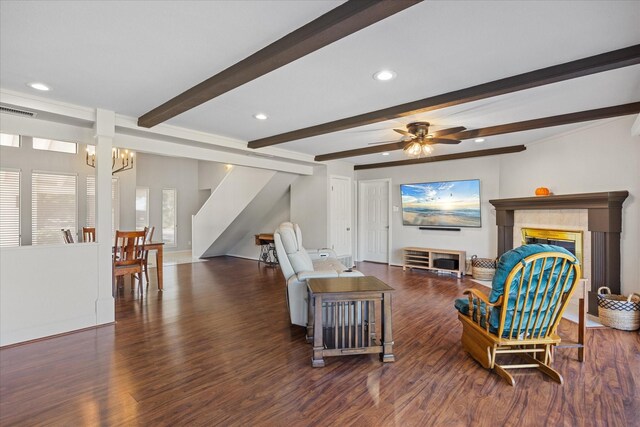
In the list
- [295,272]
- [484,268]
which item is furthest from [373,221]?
[295,272]

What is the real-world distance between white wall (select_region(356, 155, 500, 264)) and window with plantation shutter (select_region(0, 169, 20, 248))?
7.45 m

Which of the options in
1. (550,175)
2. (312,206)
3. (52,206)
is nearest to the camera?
(550,175)

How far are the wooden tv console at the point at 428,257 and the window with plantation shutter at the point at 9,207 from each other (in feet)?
26.3

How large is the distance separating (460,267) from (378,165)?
116 inches

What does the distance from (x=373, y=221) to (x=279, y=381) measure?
5955 mm

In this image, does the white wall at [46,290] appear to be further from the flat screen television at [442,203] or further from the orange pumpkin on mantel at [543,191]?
the orange pumpkin on mantel at [543,191]

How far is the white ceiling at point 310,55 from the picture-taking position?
6.22 ft

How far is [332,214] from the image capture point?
7.25 m

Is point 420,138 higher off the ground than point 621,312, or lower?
higher

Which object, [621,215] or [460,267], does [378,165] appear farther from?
[621,215]

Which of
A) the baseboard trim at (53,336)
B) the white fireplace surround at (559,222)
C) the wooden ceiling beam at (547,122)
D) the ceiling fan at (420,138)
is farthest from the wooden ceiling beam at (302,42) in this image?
the white fireplace surround at (559,222)

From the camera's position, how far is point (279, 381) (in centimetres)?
246

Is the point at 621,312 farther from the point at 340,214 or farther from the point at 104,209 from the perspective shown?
the point at 104,209

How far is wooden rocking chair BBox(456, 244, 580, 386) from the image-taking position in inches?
94.0
